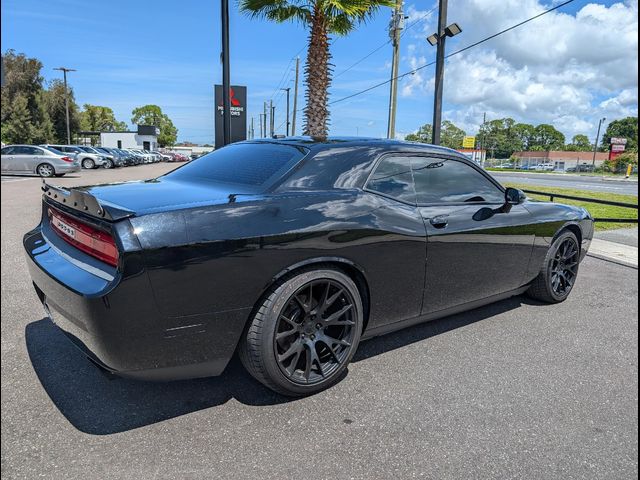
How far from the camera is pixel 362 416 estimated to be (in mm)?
2506

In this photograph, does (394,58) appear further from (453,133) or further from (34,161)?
(453,133)

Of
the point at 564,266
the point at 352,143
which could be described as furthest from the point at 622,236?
the point at 352,143

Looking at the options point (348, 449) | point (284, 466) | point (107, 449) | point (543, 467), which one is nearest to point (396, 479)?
point (348, 449)

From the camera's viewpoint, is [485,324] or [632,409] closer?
[632,409]

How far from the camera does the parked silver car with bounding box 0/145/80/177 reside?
67.5 ft

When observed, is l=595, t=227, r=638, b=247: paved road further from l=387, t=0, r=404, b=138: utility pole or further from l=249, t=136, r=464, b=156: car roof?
l=387, t=0, r=404, b=138: utility pole

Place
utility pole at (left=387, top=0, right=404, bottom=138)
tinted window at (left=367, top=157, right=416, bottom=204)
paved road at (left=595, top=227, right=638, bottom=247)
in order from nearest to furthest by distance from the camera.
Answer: tinted window at (left=367, top=157, right=416, bottom=204) → paved road at (left=595, top=227, right=638, bottom=247) → utility pole at (left=387, top=0, right=404, bottom=138)

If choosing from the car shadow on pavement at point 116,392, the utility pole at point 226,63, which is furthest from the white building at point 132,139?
the car shadow on pavement at point 116,392

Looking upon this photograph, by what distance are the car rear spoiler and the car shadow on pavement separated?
79cm

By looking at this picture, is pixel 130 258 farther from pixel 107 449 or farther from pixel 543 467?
pixel 543 467

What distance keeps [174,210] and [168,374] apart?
799 mm

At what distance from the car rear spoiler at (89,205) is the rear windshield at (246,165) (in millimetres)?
822

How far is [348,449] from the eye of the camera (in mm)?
2219

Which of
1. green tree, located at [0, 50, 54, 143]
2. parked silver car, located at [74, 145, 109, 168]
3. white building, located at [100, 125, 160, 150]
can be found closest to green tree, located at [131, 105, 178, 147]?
white building, located at [100, 125, 160, 150]
